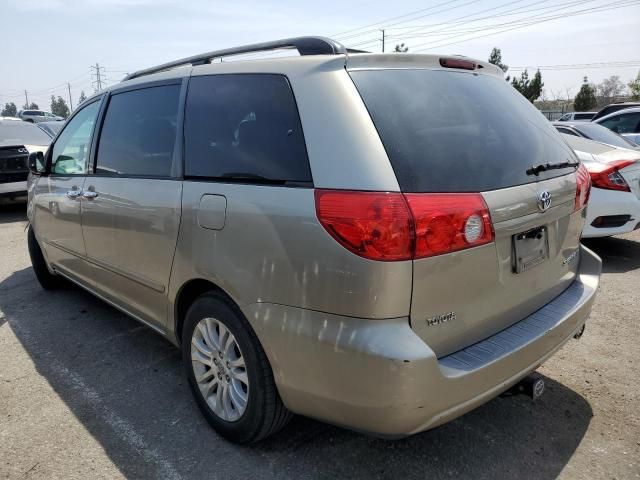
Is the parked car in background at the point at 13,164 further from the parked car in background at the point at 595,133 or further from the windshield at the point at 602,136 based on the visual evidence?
the windshield at the point at 602,136

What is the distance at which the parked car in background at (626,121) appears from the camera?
32.9 ft

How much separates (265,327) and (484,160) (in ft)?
3.78

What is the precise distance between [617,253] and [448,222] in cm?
481

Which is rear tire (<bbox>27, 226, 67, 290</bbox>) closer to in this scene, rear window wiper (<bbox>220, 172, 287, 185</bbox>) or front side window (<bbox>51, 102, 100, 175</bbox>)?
front side window (<bbox>51, 102, 100, 175</bbox>)

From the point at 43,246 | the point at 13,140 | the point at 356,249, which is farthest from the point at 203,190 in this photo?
the point at 13,140

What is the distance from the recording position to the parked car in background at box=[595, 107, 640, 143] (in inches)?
394

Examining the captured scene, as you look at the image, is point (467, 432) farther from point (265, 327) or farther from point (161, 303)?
point (161, 303)

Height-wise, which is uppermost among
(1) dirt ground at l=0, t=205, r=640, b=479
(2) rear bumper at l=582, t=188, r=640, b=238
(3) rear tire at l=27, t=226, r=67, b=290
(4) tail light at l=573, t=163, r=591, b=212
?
(4) tail light at l=573, t=163, r=591, b=212

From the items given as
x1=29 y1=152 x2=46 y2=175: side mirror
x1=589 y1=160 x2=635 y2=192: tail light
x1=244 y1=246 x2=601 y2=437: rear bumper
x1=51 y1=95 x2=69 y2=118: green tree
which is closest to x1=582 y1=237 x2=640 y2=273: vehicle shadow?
x1=589 y1=160 x2=635 y2=192: tail light

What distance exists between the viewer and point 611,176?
5.23 meters

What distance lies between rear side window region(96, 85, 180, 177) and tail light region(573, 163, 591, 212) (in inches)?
83.3

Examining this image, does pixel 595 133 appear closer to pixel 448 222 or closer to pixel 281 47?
pixel 281 47

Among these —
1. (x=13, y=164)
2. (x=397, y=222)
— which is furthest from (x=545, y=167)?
(x=13, y=164)

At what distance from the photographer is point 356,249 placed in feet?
6.03
